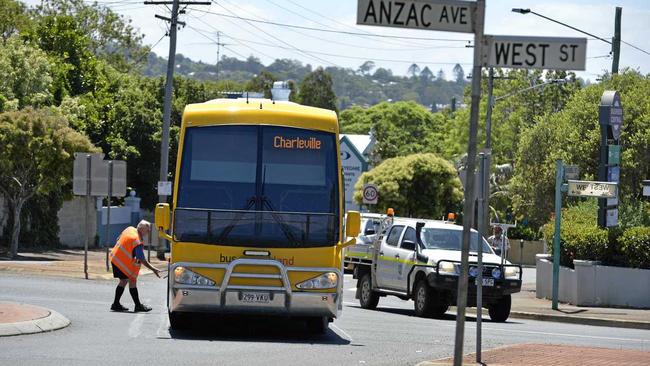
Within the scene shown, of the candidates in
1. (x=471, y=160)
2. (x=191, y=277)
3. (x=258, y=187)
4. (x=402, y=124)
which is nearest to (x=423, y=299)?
(x=258, y=187)

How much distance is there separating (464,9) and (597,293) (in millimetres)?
18001

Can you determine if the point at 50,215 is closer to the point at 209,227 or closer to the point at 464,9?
the point at 209,227

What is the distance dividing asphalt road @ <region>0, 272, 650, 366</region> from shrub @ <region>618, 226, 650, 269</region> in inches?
179

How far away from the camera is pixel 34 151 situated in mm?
37156

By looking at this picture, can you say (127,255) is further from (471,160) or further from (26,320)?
(471,160)

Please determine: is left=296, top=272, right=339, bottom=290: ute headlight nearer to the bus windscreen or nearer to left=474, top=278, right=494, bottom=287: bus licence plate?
the bus windscreen

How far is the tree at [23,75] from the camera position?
4734cm

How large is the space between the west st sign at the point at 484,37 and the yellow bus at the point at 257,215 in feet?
16.6

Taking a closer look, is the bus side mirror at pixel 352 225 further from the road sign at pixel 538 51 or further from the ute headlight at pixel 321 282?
the road sign at pixel 538 51

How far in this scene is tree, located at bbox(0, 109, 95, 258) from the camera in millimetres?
36906

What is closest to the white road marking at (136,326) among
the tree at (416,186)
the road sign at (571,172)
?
the road sign at (571,172)

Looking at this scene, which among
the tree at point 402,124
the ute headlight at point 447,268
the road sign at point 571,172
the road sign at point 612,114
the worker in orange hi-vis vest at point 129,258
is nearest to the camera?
the worker in orange hi-vis vest at point 129,258

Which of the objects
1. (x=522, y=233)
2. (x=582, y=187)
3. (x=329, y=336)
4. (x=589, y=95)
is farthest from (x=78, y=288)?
(x=522, y=233)

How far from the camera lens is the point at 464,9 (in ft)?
37.7
